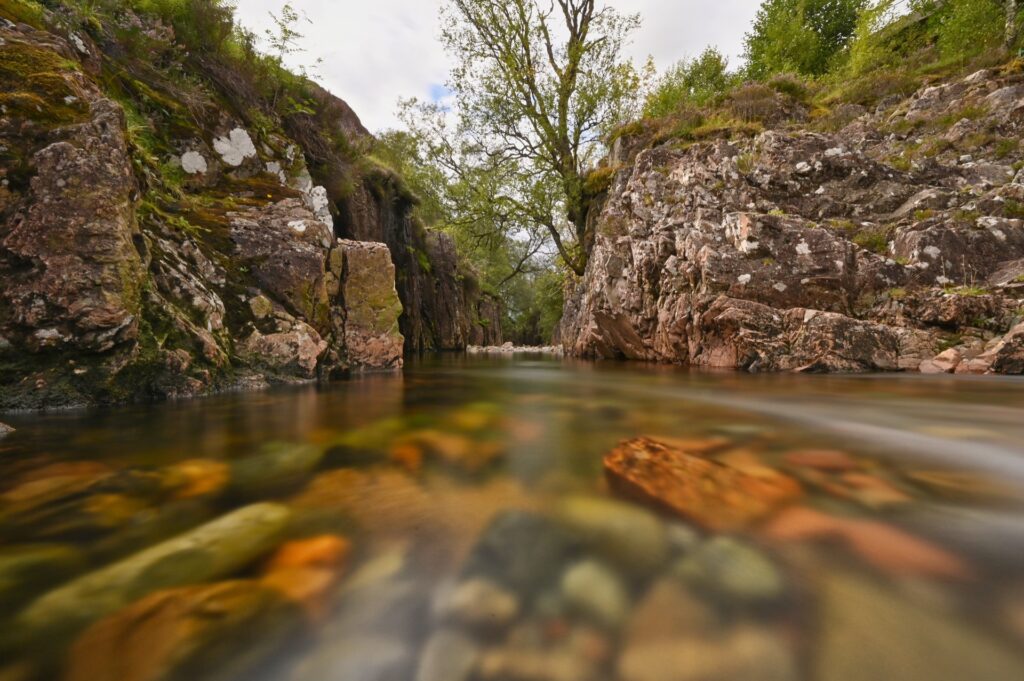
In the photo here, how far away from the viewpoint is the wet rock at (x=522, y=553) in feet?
3.52

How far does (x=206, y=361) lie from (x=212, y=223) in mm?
2236

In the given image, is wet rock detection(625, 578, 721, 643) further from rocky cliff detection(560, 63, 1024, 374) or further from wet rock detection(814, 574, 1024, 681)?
rocky cliff detection(560, 63, 1024, 374)

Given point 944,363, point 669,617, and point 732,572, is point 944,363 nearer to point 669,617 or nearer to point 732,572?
point 732,572

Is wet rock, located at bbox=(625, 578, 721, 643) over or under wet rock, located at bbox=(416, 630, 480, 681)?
over

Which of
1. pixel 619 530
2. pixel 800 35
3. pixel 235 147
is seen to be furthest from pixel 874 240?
pixel 800 35

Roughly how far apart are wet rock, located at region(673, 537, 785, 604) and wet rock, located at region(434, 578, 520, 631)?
1.46ft

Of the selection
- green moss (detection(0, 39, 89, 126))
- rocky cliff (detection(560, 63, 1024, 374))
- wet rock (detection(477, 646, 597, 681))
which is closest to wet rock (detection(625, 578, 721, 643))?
wet rock (detection(477, 646, 597, 681))

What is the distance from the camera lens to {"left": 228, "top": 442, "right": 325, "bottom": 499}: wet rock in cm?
164

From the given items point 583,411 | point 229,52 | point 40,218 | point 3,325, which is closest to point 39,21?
point 40,218

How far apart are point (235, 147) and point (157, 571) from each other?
750 centimetres

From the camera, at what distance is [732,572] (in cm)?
108

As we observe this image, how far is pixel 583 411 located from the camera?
3.39 meters

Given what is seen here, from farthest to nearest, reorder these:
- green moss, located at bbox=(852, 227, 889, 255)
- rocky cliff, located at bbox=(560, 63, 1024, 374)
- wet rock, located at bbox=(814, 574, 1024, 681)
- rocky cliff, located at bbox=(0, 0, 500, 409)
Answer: green moss, located at bbox=(852, 227, 889, 255)
rocky cliff, located at bbox=(560, 63, 1024, 374)
rocky cliff, located at bbox=(0, 0, 500, 409)
wet rock, located at bbox=(814, 574, 1024, 681)

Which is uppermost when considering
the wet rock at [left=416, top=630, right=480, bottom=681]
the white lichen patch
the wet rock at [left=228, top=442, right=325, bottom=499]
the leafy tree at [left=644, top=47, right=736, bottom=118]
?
the leafy tree at [left=644, top=47, right=736, bottom=118]
